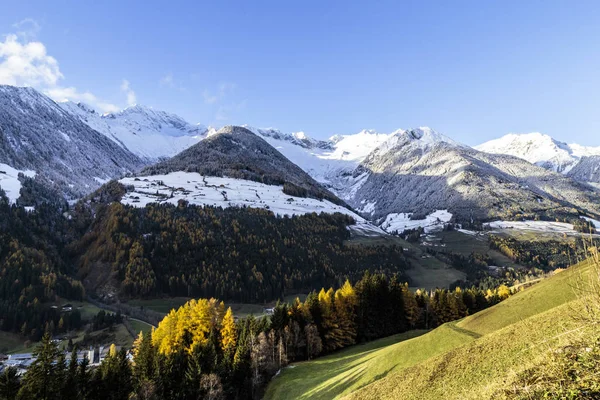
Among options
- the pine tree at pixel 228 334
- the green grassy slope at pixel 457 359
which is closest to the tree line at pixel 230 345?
the pine tree at pixel 228 334

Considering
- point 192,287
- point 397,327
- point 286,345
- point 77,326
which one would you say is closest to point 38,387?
point 286,345

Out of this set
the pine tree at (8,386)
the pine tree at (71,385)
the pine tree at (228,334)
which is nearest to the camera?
the pine tree at (8,386)

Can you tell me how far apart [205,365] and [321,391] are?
23631mm

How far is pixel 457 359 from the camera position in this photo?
32812mm

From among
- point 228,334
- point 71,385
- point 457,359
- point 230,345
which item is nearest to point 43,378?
point 71,385

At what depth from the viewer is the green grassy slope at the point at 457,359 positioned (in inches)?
1077

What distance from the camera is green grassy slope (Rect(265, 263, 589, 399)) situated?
27.3 metres

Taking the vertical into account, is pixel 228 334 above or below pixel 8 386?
above

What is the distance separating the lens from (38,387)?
4638 cm

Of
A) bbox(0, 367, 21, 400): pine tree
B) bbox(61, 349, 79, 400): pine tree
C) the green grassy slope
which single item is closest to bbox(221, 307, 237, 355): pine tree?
the green grassy slope

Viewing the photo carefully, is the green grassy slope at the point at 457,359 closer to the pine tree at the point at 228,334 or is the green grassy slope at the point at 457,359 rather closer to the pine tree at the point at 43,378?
the pine tree at the point at 228,334

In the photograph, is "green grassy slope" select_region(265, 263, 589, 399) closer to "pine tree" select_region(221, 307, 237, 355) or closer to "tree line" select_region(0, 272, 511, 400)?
"tree line" select_region(0, 272, 511, 400)

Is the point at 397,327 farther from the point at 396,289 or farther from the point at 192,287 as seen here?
the point at 192,287

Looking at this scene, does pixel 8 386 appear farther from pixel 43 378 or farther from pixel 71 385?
pixel 71 385
